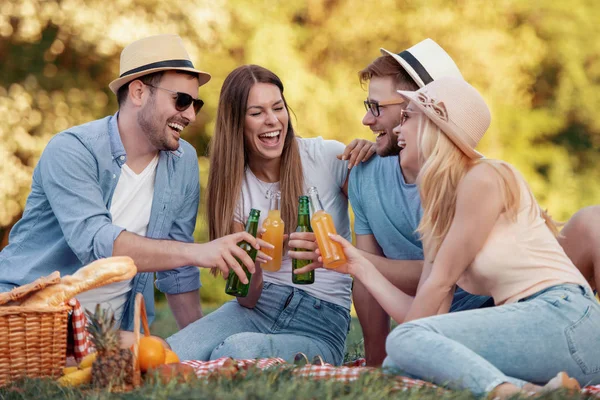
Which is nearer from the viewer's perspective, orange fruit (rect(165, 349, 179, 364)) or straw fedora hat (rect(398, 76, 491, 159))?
orange fruit (rect(165, 349, 179, 364))

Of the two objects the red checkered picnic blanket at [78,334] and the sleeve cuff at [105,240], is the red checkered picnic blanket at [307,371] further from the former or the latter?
the sleeve cuff at [105,240]

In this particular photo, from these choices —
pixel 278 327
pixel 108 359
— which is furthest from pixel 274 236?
pixel 108 359

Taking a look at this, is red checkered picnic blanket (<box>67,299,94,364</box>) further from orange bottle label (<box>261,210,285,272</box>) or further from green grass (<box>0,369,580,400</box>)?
orange bottle label (<box>261,210,285,272</box>)

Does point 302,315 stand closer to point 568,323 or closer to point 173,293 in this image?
point 173,293

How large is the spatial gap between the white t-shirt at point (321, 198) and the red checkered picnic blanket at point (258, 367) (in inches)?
41.1

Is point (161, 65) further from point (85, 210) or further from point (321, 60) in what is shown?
point (321, 60)

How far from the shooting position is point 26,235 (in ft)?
15.3

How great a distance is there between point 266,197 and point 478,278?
1559mm

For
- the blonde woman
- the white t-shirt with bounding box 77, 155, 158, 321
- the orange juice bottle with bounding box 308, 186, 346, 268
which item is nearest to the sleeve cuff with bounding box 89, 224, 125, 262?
the white t-shirt with bounding box 77, 155, 158, 321

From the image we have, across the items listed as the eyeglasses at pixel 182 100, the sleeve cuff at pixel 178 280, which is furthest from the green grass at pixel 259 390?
the eyeglasses at pixel 182 100

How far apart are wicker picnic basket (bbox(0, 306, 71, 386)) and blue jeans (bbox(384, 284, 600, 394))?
4.70ft

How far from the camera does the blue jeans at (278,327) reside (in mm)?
4332

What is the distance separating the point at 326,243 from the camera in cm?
406

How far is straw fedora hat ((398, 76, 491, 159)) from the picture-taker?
3.66 metres
